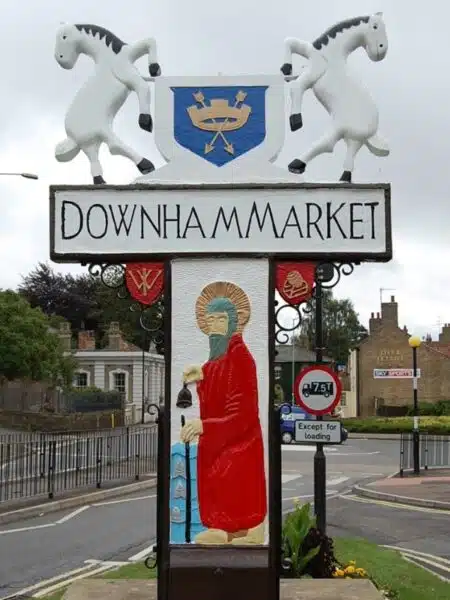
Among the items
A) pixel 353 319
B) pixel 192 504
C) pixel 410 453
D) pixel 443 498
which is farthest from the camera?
pixel 353 319

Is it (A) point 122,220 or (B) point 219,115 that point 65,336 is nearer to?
(A) point 122,220

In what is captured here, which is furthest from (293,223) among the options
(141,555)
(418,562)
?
(141,555)

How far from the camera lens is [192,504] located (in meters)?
6.55

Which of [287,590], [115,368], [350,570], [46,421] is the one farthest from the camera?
[115,368]

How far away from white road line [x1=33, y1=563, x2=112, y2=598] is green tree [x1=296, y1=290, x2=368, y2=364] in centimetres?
8400

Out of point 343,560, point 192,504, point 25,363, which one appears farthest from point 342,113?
point 25,363

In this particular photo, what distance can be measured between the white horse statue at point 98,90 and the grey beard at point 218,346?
4.99 feet

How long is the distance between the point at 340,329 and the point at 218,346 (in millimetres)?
95526

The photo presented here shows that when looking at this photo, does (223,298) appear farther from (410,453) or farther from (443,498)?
(410,453)

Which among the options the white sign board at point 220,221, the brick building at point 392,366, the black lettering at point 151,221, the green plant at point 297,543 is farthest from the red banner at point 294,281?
the brick building at point 392,366

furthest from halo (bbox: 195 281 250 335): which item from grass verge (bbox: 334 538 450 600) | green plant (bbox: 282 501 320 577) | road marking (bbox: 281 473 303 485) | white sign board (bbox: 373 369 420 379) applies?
white sign board (bbox: 373 369 420 379)

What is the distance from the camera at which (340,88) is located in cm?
690

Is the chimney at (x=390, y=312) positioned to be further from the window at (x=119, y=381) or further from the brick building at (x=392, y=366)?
the window at (x=119, y=381)

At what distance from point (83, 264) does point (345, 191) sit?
2.20 meters
